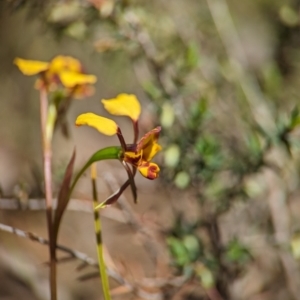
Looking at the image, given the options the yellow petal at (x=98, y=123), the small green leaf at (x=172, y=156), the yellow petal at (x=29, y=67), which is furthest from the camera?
the small green leaf at (x=172, y=156)

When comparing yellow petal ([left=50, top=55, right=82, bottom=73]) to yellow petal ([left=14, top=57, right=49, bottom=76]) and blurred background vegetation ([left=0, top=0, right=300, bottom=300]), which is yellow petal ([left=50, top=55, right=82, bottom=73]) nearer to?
yellow petal ([left=14, top=57, right=49, bottom=76])

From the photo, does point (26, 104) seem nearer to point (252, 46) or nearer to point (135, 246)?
point (135, 246)

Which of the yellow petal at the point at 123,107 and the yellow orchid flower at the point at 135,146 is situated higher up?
the yellow petal at the point at 123,107

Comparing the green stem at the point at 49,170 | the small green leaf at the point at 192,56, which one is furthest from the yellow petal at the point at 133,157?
the small green leaf at the point at 192,56

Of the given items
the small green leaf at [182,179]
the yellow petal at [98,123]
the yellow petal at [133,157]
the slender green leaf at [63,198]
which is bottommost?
the small green leaf at [182,179]

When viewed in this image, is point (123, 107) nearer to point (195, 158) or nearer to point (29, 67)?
point (29, 67)

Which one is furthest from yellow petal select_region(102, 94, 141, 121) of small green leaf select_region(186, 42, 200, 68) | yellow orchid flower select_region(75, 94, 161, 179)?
small green leaf select_region(186, 42, 200, 68)

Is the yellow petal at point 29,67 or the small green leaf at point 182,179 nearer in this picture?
the yellow petal at point 29,67

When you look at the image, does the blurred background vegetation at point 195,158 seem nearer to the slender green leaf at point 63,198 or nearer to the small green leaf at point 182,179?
the small green leaf at point 182,179
